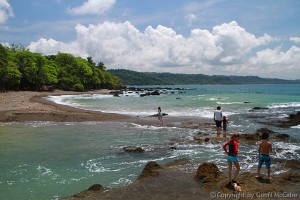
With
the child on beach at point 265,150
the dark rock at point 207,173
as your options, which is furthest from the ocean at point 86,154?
the dark rock at point 207,173

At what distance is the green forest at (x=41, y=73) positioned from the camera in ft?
209

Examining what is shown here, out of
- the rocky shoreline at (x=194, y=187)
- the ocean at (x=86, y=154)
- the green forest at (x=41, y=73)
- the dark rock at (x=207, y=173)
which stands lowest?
the ocean at (x=86, y=154)

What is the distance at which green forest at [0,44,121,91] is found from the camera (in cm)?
6369

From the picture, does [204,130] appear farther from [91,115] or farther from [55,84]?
[55,84]

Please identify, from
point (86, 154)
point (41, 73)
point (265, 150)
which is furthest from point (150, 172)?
point (41, 73)

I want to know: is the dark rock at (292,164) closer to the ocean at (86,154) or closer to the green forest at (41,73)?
the ocean at (86,154)

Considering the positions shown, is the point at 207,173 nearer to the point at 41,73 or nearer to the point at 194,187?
the point at 194,187

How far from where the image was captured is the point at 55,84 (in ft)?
295

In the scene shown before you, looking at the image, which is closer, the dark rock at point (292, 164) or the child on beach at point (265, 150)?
the child on beach at point (265, 150)

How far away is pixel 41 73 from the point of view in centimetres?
7331

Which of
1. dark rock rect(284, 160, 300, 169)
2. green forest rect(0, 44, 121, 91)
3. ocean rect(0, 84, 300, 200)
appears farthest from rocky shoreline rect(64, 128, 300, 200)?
green forest rect(0, 44, 121, 91)

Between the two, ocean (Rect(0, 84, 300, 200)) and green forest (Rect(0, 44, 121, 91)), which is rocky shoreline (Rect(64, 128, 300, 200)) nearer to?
ocean (Rect(0, 84, 300, 200))

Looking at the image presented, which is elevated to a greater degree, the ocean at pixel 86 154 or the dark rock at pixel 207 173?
the dark rock at pixel 207 173

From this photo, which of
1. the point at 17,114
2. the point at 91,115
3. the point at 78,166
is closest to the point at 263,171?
the point at 78,166
